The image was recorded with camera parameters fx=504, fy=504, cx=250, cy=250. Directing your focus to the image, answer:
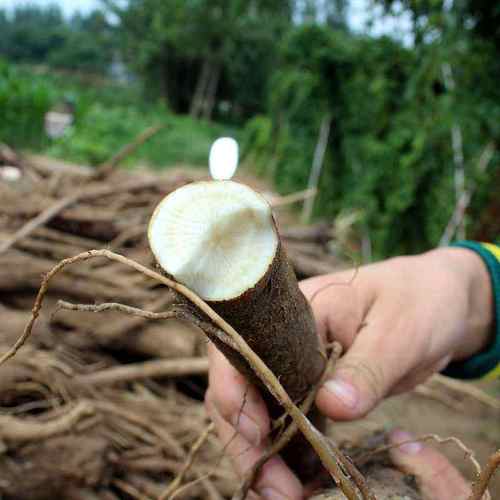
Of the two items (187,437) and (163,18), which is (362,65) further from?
(163,18)

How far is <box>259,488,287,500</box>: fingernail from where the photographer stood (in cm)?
104

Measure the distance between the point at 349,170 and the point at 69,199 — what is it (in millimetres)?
6888

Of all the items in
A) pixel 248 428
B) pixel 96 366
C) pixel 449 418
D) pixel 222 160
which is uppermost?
pixel 222 160

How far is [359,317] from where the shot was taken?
117cm

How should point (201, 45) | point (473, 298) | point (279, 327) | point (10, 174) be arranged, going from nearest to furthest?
point (279, 327)
point (473, 298)
point (10, 174)
point (201, 45)

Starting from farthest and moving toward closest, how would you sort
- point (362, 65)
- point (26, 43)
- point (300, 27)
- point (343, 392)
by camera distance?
point (26, 43) → point (300, 27) → point (362, 65) → point (343, 392)

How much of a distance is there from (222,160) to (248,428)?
0.60 m

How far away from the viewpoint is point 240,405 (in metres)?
1.02

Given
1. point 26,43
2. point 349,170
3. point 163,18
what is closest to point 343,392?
point 349,170

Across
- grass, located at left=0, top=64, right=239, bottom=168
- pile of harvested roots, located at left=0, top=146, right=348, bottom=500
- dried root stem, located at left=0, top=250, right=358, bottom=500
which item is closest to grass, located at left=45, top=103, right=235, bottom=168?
grass, located at left=0, top=64, right=239, bottom=168

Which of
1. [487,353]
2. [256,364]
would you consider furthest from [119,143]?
[256,364]

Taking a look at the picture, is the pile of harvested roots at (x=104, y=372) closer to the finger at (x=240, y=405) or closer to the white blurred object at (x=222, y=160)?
the finger at (x=240, y=405)

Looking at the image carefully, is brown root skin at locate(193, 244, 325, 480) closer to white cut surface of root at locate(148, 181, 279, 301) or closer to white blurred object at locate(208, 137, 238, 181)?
white cut surface of root at locate(148, 181, 279, 301)

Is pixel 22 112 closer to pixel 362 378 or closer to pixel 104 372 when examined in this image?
pixel 104 372
